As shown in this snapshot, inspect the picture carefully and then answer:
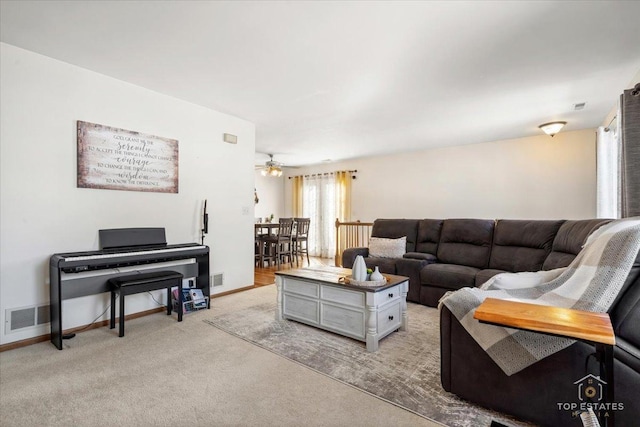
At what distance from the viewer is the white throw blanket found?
4.62ft

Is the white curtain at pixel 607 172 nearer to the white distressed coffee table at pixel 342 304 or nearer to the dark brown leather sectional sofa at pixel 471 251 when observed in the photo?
the dark brown leather sectional sofa at pixel 471 251

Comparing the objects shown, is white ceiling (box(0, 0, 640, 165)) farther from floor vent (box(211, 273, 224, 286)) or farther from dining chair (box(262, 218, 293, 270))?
dining chair (box(262, 218, 293, 270))

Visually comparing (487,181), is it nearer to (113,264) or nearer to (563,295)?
(563,295)

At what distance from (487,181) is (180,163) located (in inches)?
196

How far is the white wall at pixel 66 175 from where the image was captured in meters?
2.44

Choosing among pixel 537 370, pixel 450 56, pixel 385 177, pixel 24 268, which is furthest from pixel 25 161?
pixel 385 177

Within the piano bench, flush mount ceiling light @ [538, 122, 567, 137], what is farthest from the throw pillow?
the piano bench

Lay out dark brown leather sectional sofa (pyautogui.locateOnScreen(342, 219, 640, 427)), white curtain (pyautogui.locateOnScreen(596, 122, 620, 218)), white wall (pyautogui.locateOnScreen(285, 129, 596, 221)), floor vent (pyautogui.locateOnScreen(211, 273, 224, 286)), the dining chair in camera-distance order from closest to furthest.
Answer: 1. dark brown leather sectional sofa (pyautogui.locateOnScreen(342, 219, 640, 427))
2. white curtain (pyautogui.locateOnScreen(596, 122, 620, 218))
3. floor vent (pyautogui.locateOnScreen(211, 273, 224, 286))
4. white wall (pyautogui.locateOnScreen(285, 129, 596, 221))
5. the dining chair

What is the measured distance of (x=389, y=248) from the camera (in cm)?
428

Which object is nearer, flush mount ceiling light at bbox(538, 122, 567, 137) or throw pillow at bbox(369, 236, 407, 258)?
flush mount ceiling light at bbox(538, 122, 567, 137)

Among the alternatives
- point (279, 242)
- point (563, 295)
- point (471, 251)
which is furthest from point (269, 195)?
point (563, 295)

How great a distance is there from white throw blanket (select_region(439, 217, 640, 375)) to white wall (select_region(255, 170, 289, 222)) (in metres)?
6.70

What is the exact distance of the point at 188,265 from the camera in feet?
11.7

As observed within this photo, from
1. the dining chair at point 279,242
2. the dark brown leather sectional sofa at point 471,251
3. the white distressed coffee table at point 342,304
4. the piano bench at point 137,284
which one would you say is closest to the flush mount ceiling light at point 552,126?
the dark brown leather sectional sofa at point 471,251
